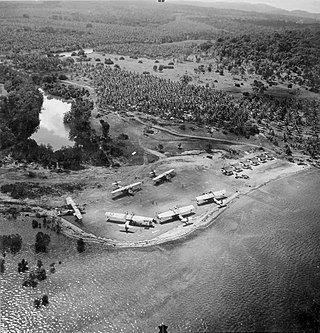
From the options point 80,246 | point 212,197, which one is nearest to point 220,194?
point 212,197

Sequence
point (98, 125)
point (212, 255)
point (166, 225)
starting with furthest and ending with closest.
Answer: point (98, 125)
point (166, 225)
point (212, 255)

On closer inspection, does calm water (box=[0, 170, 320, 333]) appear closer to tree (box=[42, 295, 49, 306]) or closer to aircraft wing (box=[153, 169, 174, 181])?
tree (box=[42, 295, 49, 306])

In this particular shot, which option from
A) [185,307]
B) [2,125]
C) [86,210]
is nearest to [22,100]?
[2,125]

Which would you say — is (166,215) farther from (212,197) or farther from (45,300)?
(45,300)

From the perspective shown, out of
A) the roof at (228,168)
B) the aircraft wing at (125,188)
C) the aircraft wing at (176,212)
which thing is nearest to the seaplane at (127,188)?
the aircraft wing at (125,188)

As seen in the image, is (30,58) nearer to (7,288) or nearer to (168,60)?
(168,60)

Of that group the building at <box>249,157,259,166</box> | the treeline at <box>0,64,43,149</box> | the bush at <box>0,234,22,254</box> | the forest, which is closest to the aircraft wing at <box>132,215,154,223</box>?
the bush at <box>0,234,22,254</box>
